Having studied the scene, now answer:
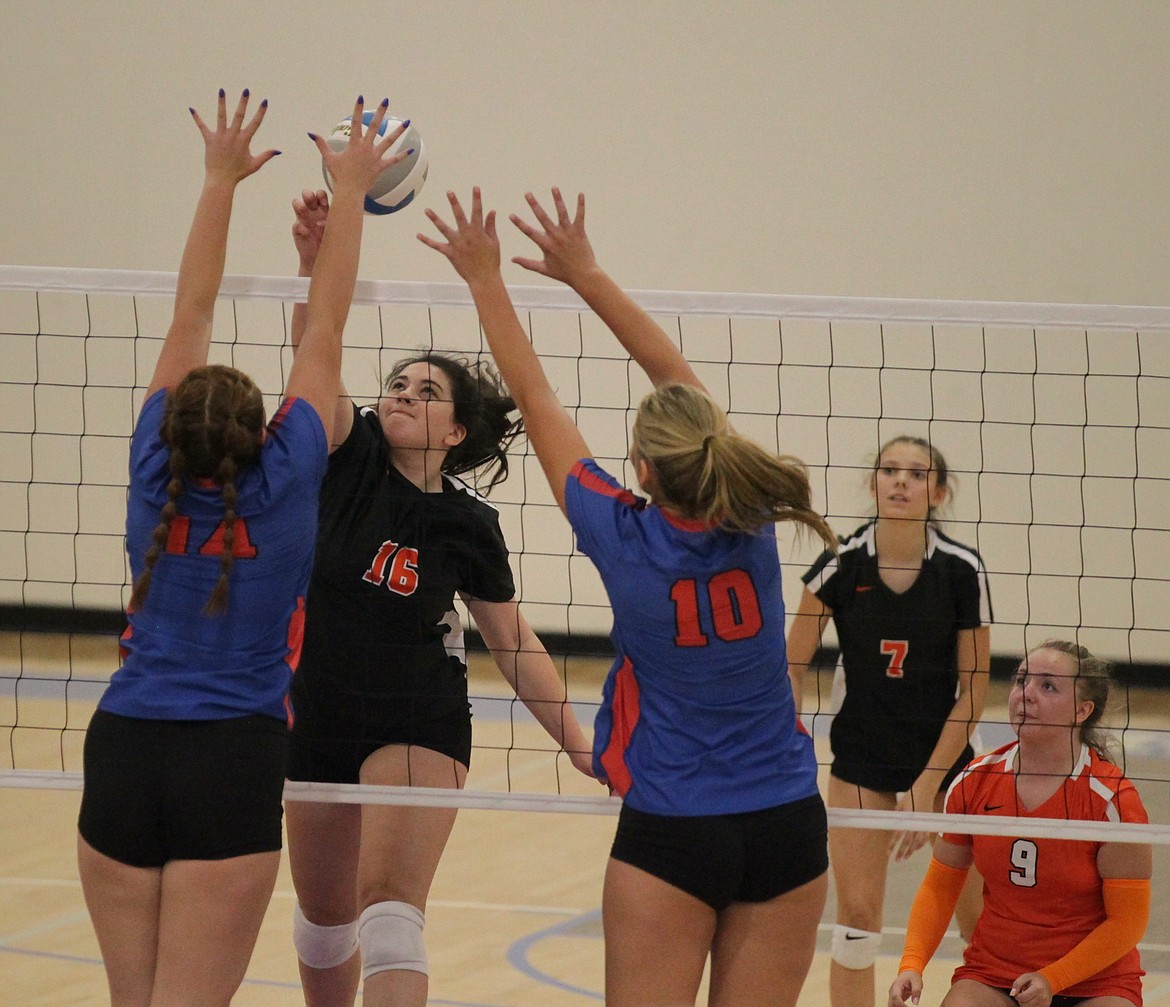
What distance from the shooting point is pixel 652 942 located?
8.84ft

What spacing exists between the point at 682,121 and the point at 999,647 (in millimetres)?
3870

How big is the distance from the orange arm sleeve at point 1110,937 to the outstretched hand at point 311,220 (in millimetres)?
2319

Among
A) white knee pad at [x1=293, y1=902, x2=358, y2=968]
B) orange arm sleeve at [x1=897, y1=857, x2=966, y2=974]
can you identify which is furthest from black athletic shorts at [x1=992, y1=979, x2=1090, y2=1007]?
white knee pad at [x1=293, y1=902, x2=358, y2=968]

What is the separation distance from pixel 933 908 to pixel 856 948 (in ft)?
1.74

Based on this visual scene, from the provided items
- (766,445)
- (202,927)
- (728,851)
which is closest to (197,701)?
(202,927)

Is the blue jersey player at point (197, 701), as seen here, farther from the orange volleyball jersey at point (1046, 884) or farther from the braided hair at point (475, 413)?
the orange volleyball jersey at point (1046, 884)

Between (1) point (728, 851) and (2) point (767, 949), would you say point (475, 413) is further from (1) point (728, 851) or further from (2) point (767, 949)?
(2) point (767, 949)

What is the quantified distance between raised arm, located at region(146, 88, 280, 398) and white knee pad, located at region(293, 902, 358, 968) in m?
1.44

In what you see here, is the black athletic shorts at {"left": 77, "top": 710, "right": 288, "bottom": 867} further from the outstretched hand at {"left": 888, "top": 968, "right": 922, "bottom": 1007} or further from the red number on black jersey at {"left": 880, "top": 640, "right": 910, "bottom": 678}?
the red number on black jersey at {"left": 880, "top": 640, "right": 910, "bottom": 678}

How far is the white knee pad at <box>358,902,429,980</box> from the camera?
345cm

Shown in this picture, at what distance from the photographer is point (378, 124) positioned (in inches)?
126

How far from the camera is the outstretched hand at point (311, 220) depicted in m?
3.45

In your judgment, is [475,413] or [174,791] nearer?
[174,791]

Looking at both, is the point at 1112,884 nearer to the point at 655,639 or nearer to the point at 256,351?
the point at 655,639
